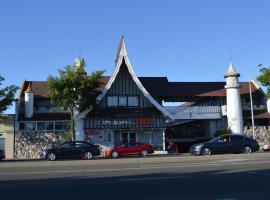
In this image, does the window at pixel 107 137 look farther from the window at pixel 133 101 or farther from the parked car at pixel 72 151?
the parked car at pixel 72 151

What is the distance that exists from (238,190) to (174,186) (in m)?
1.94

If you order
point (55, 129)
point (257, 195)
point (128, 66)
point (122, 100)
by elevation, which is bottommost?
point (257, 195)

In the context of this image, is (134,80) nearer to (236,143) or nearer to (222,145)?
(222,145)

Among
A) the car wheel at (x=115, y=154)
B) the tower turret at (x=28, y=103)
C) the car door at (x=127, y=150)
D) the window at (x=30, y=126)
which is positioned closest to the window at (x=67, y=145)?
the car wheel at (x=115, y=154)

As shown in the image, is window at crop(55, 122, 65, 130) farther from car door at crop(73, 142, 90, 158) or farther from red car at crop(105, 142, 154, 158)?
car door at crop(73, 142, 90, 158)

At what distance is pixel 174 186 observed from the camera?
12.7 meters

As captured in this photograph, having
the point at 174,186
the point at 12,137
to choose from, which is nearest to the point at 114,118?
the point at 12,137

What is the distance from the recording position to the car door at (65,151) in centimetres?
3183

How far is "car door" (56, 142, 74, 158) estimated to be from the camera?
31828 millimetres

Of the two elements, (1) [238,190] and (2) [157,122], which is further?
(2) [157,122]

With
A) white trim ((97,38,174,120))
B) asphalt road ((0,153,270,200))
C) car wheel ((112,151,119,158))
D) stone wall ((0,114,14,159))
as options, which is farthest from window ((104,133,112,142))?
asphalt road ((0,153,270,200))

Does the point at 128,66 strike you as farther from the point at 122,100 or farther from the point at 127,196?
the point at 127,196

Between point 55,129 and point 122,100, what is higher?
point 122,100

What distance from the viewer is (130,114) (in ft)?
139
